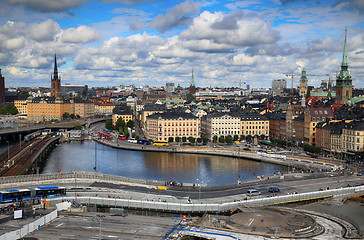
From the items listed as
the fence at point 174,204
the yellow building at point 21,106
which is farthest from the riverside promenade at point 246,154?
the yellow building at point 21,106

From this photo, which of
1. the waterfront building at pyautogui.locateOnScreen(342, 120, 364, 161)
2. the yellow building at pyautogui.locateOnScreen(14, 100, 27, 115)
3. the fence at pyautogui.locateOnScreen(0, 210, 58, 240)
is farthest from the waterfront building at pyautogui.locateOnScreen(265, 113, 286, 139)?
the yellow building at pyautogui.locateOnScreen(14, 100, 27, 115)

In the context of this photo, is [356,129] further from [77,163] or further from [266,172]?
[77,163]

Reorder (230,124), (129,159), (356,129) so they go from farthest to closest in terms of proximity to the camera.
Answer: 1. (230,124)
2. (129,159)
3. (356,129)

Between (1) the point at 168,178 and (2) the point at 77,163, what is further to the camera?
(2) the point at 77,163

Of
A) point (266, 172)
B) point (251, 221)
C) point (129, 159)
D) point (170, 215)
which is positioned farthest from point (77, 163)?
point (251, 221)

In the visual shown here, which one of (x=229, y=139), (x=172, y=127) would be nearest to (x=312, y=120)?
(x=229, y=139)

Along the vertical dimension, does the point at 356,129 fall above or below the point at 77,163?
above
